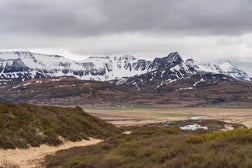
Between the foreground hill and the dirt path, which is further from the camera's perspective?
the foreground hill

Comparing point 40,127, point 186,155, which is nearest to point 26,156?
point 40,127

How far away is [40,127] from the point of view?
42281mm

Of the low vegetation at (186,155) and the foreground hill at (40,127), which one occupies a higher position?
the low vegetation at (186,155)

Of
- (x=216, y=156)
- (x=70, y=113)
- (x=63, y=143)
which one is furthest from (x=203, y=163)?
(x=70, y=113)

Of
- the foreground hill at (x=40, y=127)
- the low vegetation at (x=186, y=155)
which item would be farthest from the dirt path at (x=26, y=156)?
the low vegetation at (x=186, y=155)

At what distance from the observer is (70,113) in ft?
189

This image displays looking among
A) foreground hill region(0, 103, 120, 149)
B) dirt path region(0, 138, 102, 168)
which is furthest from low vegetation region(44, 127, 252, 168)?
foreground hill region(0, 103, 120, 149)

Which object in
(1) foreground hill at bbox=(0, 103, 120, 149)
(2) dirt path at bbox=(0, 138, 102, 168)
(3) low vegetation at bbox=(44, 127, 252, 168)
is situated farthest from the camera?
(1) foreground hill at bbox=(0, 103, 120, 149)

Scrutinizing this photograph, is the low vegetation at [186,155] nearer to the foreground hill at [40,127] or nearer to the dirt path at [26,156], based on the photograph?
the dirt path at [26,156]

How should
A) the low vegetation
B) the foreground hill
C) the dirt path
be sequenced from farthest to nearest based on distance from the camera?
the foreground hill
the dirt path
the low vegetation

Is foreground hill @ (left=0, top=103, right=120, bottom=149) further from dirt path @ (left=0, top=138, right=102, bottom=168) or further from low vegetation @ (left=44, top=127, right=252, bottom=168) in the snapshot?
low vegetation @ (left=44, top=127, right=252, bottom=168)

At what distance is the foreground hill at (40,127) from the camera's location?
36.6 metres

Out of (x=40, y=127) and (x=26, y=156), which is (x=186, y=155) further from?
(x=40, y=127)

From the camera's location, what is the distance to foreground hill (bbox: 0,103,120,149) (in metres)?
36.6
